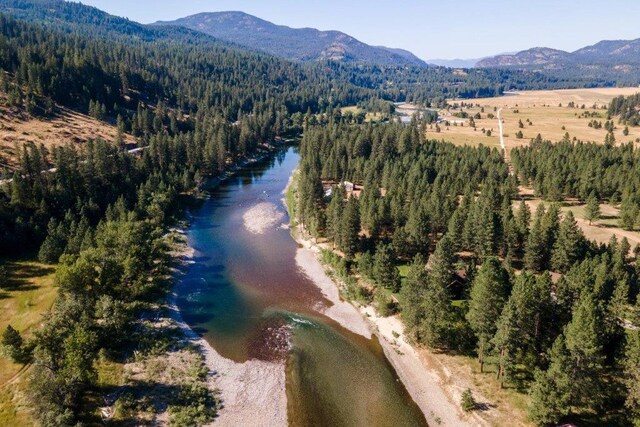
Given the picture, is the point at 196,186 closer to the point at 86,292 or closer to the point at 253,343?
the point at 86,292

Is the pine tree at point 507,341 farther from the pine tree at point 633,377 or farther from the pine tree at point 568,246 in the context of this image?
the pine tree at point 568,246

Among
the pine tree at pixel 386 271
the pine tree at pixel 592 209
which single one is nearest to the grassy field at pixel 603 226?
the pine tree at pixel 592 209

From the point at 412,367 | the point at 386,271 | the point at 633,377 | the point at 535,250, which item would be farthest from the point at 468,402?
the point at 535,250

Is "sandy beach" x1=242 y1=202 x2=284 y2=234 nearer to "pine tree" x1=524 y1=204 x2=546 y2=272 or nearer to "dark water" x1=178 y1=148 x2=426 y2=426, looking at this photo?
"dark water" x1=178 y1=148 x2=426 y2=426

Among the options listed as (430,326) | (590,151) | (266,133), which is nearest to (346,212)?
(430,326)

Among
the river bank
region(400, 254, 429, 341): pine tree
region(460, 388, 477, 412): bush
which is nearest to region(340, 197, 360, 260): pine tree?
the river bank

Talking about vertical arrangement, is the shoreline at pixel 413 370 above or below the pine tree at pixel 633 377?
below
